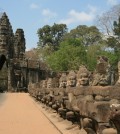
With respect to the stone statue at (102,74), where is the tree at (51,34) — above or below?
above

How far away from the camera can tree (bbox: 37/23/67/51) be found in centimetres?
9300

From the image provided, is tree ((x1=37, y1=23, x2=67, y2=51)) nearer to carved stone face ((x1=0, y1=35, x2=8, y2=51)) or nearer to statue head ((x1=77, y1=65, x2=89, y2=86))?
carved stone face ((x1=0, y1=35, x2=8, y2=51))

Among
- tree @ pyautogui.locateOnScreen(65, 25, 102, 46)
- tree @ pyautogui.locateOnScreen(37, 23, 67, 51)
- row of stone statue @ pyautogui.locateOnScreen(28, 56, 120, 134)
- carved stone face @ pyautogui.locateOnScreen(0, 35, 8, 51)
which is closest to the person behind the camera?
row of stone statue @ pyautogui.locateOnScreen(28, 56, 120, 134)

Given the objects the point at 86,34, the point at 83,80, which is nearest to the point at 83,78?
the point at 83,80

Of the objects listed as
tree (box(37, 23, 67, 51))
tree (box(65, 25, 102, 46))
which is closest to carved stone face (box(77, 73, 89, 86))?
tree (box(65, 25, 102, 46))

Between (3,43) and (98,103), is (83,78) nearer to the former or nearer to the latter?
(98,103)

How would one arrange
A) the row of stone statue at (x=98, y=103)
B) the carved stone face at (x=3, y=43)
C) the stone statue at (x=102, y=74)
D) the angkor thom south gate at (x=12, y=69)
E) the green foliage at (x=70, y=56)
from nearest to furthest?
the row of stone statue at (x=98, y=103) → the stone statue at (x=102, y=74) → the angkor thom south gate at (x=12, y=69) → the carved stone face at (x=3, y=43) → the green foliage at (x=70, y=56)

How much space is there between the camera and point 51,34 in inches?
3688

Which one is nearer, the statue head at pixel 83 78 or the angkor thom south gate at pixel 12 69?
the statue head at pixel 83 78

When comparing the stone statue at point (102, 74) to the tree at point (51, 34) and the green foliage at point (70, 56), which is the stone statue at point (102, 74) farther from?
the tree at point (51, 34)

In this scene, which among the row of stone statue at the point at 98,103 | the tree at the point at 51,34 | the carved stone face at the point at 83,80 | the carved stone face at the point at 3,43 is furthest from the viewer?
the tree at the point at 51,34

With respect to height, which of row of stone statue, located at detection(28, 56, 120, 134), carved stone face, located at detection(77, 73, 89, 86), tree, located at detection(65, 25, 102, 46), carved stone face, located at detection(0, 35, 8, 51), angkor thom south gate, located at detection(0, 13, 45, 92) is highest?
tree, located at detection(65, 25, 102, 46)

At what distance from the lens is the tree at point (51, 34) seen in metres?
93.0

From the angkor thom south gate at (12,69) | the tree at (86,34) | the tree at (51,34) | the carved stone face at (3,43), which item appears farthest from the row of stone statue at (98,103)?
the tree at (51,34)
